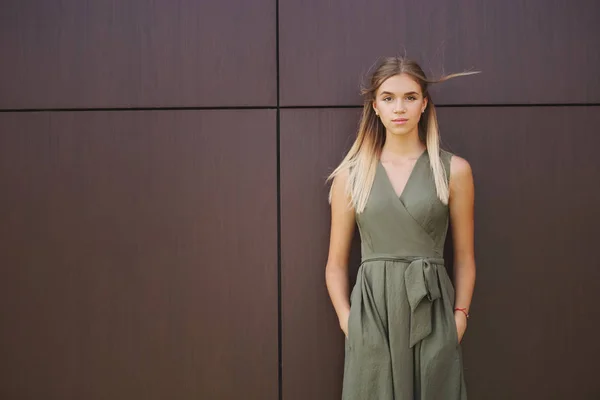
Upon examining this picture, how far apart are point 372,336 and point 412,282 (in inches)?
10.3

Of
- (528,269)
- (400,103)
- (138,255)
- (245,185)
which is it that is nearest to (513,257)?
(528,269)

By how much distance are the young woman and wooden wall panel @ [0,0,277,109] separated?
25.4 inches

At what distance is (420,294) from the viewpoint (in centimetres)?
265

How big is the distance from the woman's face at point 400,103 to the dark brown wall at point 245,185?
1.19ft

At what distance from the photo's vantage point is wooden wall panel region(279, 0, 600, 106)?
10.4ft

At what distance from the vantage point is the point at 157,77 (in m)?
3.21

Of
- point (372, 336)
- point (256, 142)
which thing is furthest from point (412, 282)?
point (256, 142)

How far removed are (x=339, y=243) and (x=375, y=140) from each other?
469 millimetres

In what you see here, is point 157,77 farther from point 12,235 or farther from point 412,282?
point 412,282

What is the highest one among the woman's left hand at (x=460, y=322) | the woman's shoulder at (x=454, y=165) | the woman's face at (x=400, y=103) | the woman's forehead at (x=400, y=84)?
the woman's forehead at (x=400, y=84)

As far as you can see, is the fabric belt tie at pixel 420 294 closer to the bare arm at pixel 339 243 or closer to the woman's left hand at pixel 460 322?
the woman's left hand at pixel 460 322

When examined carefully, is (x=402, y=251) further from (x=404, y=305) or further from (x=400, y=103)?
(x=400, y=103)

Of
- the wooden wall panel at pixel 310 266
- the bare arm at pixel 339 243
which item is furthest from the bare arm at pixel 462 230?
the wooden wall panel at pixel 310 266

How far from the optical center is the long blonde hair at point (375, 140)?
2791mm
